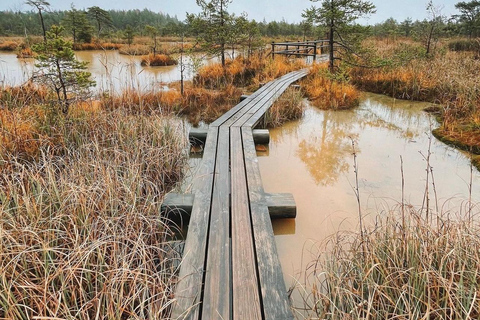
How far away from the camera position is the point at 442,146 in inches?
175

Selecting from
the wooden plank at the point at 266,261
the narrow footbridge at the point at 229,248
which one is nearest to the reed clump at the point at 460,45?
the narrow footbridge at the point at 229,248

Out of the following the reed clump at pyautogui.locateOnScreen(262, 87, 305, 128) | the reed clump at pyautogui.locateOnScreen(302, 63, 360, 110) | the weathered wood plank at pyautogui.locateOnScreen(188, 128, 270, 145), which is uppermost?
the reed clump at pyautogui.locateOnScreen(302, 63, 360, 110)

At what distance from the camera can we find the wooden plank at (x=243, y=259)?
1.50 m

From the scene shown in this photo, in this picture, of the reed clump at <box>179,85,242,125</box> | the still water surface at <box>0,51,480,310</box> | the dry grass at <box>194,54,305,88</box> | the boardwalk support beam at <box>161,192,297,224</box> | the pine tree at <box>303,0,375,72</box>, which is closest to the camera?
the boardwalk support beam at <box>161,192,297,224</box>

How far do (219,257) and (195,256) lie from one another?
0.47 feet

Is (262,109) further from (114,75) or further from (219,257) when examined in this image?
(114,75)

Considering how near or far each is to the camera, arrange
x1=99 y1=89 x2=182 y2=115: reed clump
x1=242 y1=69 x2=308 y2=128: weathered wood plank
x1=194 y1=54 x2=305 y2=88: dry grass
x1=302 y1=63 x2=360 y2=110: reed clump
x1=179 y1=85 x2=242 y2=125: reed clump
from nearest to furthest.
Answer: x1=242 y1=69 x2=308 y2=128: weathered wood plank
x1=99 y1=89 x2=182 y2=115: reed clump
x1=179 y1=85 x2=242 y2=125: reed clump
x1=302 y1=63 x2=360 y2=110: reed clump
x1=194 y1=54 x2=305 y2=88: dry grass

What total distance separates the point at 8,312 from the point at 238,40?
35.2 feet

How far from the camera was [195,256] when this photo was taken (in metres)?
1.84

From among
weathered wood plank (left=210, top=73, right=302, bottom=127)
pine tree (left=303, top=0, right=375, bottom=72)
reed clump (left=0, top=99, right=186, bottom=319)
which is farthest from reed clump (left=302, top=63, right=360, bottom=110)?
reed clump (left=0, top=99, right=186, bottom=319)

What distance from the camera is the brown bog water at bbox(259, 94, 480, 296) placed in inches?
103

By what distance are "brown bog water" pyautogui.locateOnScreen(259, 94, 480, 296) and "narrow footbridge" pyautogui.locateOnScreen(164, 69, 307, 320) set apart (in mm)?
276

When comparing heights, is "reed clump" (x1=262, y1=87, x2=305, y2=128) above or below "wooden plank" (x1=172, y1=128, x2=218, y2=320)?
above

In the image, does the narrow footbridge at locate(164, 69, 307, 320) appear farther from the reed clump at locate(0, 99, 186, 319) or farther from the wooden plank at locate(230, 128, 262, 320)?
the reed clump at locate(0, 99, 186, 319)
